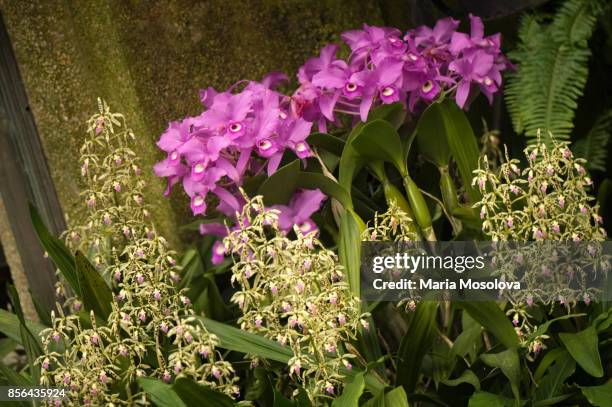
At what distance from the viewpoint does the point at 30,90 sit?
96.7 inches

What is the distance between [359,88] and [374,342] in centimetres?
61

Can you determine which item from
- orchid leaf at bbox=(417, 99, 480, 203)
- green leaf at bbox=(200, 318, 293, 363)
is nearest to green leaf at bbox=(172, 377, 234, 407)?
green leaf at bbox=(200, 318, 293, 363)

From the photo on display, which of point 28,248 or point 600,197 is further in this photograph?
point 28,248

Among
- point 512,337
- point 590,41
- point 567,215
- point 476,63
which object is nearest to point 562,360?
point 512,337

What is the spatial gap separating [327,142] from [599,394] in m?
0.84

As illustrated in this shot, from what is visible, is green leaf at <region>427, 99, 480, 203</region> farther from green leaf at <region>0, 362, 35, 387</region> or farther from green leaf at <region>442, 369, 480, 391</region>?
green leaf at <region>0, 362, 35, 387</region>

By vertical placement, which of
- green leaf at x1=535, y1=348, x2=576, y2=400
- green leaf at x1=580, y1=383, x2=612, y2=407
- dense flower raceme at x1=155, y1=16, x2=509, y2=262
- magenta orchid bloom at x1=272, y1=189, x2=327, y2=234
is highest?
dense flower raceme at x1=155, y1=16, x2=509, y2=262

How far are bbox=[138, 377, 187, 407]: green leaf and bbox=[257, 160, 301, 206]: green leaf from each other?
1.92ft

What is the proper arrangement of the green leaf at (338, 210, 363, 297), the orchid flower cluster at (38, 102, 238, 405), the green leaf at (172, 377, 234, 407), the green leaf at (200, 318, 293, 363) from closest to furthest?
the green leaf at (172, 377, 234, 407)
the orchid flower cluster at (38, 102, 238, 405)
the green leaf at (200, 318, 293, 363)
the green leaf at (338, 210, 363, 297)

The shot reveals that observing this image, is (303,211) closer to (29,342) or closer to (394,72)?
(394,72)

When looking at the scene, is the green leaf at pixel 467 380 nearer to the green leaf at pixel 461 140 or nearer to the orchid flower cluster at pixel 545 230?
the orchid flower cluster at pixel 545 230

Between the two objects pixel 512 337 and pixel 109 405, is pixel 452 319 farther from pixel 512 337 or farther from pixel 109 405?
pixel 109 405

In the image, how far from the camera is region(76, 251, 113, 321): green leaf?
180cm

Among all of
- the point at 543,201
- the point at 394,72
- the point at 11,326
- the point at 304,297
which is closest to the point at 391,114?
the point at 394,72
